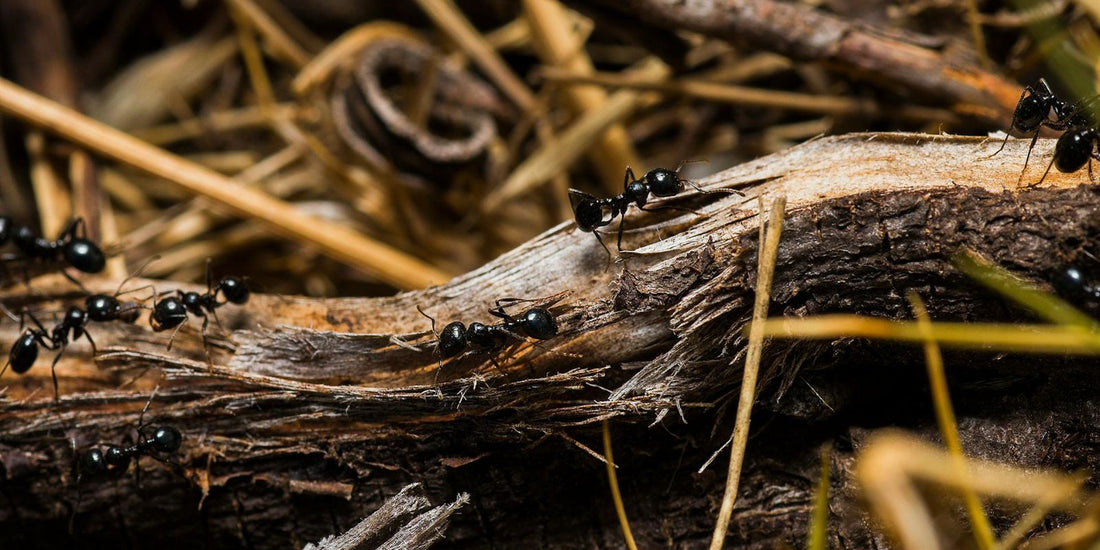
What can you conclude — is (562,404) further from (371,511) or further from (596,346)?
(371,511)

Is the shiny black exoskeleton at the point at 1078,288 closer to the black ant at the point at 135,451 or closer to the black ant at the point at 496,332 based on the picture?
the black ant at the point at 496,332

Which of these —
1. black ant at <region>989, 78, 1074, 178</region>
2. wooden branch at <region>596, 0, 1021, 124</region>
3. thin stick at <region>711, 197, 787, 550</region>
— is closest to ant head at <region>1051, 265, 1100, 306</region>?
thin stick at <region>711, 197, 787, 550</region>

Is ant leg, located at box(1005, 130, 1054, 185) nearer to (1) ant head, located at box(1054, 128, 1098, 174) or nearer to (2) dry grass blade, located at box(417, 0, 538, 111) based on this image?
(1) ant head, located at box(1054, 128, 1098, 174)

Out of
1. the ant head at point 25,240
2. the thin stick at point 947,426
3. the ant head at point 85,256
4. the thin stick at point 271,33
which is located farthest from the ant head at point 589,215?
the thin stick at point 271,33

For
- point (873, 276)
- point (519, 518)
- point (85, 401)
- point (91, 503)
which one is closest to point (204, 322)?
point (85, 401)

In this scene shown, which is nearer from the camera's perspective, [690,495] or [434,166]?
[690,495]

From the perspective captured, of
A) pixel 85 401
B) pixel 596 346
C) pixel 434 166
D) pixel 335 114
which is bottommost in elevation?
pixel 596 346

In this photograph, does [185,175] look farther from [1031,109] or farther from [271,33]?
[1031,109]
